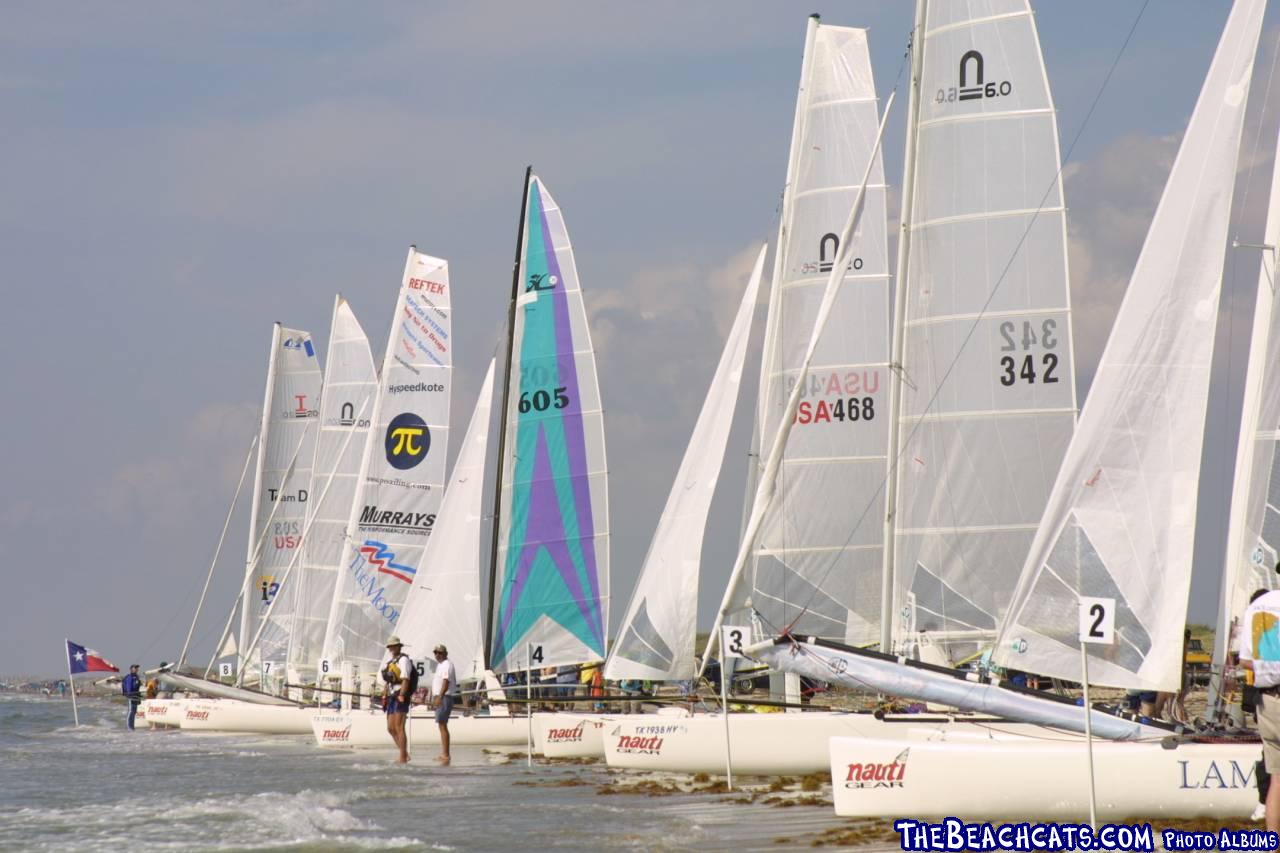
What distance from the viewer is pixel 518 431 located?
83.4 feet

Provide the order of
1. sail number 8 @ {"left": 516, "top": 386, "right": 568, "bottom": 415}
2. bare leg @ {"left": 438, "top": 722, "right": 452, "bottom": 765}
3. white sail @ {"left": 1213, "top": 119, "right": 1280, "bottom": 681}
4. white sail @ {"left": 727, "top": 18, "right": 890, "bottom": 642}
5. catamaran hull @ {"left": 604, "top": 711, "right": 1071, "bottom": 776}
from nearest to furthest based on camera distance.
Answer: white sail @ {"left": 1213, "top": 119, "right": 1280, "bottom": 681}, catamaran hull @ {"left": 604, "top": 711, "right": 1071, "bottom": 776}, bare leg @ {"left": 438, "top": 722, "right": 452, "bottom": 765}, white sail @ {"left": 727, "top": 18, "right": 890, "bottom": 642}, sail number 8 @ {"left": 516, "top": 386, "right": 568, "bottom": 415}

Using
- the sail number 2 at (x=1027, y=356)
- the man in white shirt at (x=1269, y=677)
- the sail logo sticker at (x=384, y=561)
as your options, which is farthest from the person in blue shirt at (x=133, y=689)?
the man in white shirt at (x=1269, y=677)

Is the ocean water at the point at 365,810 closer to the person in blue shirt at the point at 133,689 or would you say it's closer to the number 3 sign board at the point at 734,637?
the number 3 sign board at the point at 734,637

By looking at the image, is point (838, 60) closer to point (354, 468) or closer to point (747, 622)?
point (747, 622)

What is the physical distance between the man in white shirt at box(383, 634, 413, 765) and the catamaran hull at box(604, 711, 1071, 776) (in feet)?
11.6

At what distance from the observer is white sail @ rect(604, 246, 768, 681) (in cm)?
2072

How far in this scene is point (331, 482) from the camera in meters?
36.2

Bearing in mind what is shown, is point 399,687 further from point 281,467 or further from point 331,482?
point 281,467

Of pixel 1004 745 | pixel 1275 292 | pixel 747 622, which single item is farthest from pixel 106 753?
pixel 1275 292

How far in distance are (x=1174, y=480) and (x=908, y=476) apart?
19.2 feet

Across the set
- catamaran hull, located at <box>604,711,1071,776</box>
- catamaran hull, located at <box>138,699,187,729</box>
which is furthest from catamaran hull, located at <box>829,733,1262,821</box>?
catamaran hull, located at <box>138,699,187,729</box>

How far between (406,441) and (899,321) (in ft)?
49.3

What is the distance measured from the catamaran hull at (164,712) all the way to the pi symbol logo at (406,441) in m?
8.60

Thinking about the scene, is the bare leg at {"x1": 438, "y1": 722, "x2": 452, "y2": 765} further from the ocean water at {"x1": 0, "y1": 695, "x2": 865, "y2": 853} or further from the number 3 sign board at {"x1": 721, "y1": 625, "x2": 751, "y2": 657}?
the number 3 sign board at {"x1": 721, "y1": 625, "x2": 751, "y2": 657}
